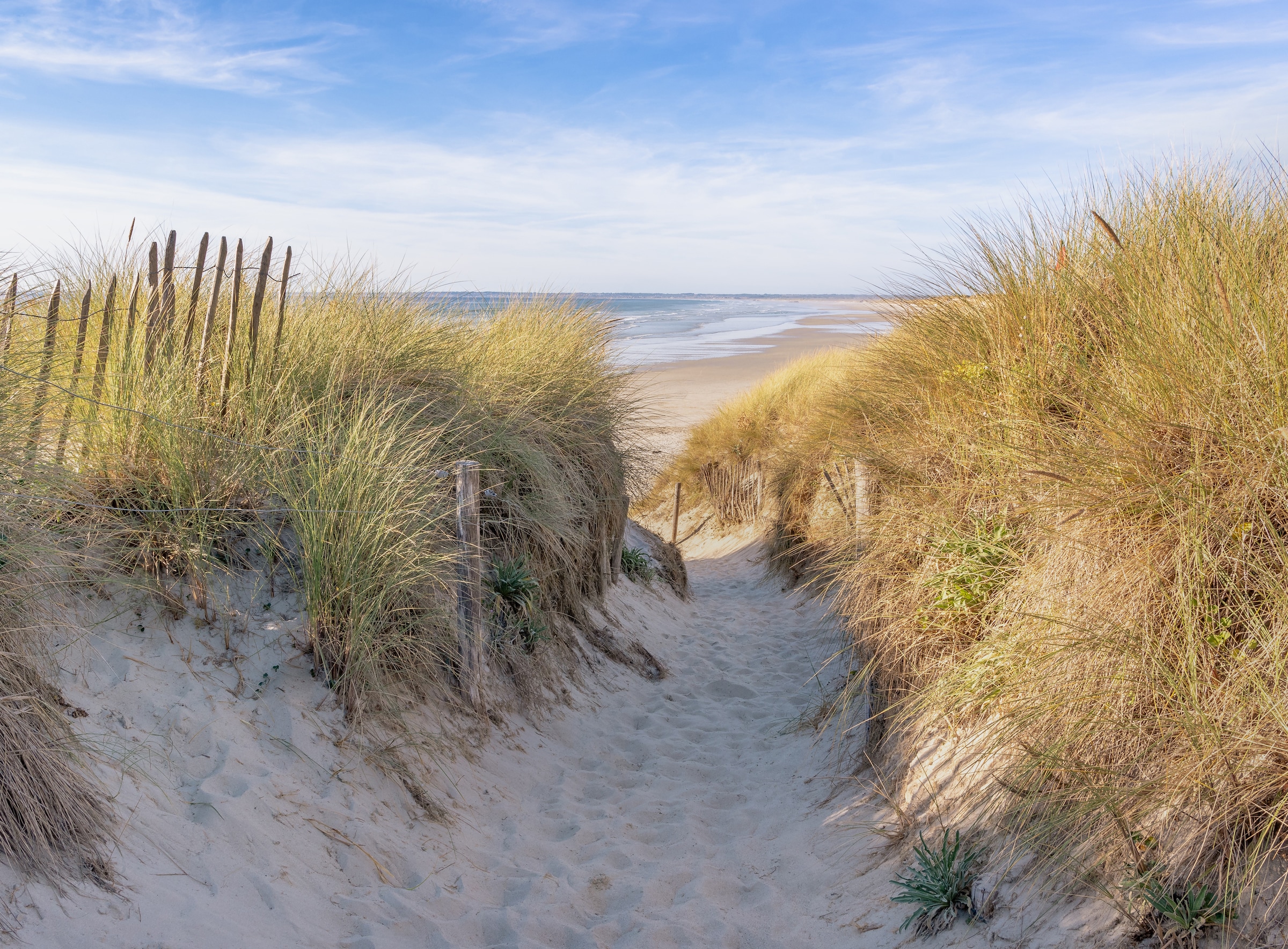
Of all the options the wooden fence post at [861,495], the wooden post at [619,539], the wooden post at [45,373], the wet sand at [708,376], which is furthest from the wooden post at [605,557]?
the wooden post at [45,373]

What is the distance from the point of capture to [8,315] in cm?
313

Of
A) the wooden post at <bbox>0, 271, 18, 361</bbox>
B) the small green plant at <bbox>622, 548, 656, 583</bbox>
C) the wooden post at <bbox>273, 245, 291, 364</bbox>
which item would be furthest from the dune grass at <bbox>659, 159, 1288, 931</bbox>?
the small green plant at <bbox>622, 548, 656, 583</bbox>

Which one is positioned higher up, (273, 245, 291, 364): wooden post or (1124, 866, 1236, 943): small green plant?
(273, 245, 291, 364): wooden post

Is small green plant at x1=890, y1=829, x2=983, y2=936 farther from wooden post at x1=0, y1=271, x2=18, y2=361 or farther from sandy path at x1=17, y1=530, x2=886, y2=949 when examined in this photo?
wooden post at x1=0, y1=271, x2=18, y2=361

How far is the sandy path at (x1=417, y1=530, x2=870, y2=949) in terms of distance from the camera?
11.1 ft

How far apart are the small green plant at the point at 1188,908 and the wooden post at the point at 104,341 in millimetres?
4783

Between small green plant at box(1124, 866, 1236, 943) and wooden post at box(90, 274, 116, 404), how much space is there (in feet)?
15.7

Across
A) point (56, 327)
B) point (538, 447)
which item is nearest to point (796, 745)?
point (538, 447)

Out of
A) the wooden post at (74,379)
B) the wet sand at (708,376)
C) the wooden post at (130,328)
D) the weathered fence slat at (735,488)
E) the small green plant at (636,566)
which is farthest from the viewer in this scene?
the weathered fence slat at (735,488)

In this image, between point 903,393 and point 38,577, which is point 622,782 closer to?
point 903,393

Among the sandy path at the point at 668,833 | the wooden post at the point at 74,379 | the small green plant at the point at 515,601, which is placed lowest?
the sandy path at the point at 668,833

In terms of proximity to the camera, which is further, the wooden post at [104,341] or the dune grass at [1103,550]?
the wooden post at [104,341]

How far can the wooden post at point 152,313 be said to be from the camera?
14.6 ft

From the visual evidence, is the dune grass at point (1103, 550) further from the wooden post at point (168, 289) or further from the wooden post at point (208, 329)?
the wooden post at point (168, 289)
